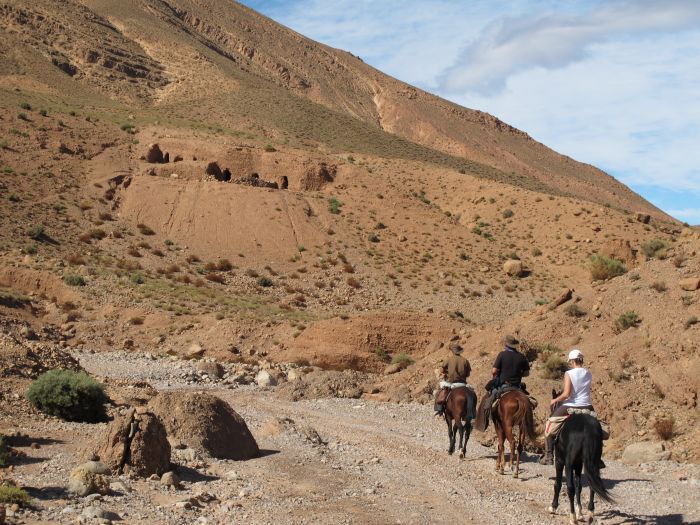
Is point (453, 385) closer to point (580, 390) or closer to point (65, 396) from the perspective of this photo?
point (580, 390)

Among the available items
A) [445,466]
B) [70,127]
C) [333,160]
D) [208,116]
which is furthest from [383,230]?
[445,466]

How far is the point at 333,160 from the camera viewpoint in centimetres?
6266

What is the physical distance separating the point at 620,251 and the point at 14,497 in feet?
142

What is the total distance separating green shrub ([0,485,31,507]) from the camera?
946 centimetres

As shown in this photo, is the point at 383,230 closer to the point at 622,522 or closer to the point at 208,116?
the point at 208,116

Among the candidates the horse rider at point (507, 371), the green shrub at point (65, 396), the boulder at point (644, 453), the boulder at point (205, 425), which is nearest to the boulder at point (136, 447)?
the boulder at point (205, 425)

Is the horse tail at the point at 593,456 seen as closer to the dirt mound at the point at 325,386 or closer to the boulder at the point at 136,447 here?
the boulder at the point at 136,447

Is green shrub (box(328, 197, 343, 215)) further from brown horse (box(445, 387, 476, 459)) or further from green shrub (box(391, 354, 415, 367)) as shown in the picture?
brown horse (box(445, 387, 476, 459))

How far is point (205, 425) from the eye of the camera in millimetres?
13500

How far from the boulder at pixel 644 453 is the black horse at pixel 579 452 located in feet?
15.3

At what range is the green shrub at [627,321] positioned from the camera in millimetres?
19578

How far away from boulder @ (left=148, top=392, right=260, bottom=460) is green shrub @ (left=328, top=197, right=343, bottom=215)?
135 ft

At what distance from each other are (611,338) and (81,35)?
71676mm

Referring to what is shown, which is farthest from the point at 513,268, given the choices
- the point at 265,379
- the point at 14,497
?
the point at 14,497
